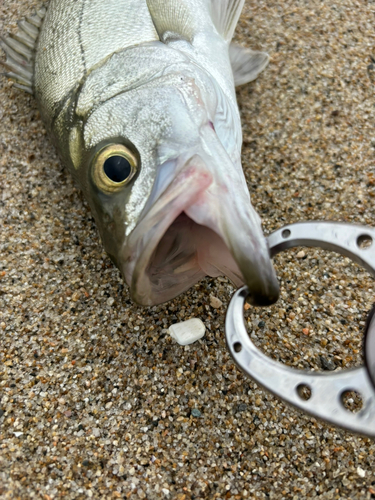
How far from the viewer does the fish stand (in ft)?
4.41

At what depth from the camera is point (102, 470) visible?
1644 millimetres

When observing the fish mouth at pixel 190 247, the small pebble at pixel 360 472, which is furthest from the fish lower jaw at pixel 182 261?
the small pebble at pixel 360 472

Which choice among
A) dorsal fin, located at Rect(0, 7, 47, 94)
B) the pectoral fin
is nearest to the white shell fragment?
the pectoral fin

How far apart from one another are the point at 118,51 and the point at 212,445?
1.84m

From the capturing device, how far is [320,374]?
115 centimetres

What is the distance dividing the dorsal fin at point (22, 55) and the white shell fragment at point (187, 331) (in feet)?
5.49

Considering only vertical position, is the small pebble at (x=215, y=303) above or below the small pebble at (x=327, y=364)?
above

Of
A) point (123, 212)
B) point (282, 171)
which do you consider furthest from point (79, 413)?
point (282, 171)

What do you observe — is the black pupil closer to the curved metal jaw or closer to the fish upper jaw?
the fish upper jaw

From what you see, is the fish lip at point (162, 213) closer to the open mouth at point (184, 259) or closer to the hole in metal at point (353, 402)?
the open mouth at point (184, 259)

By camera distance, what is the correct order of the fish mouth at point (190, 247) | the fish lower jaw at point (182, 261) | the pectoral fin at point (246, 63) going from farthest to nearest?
the pectoral fin at point (246, 63), the fish lower jaw at point (182, 261), the fish mouth at point (190, 247)

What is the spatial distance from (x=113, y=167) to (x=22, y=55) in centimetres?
141

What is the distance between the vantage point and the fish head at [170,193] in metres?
1.31

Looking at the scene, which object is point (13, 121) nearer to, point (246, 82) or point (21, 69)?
point (21, 69)
